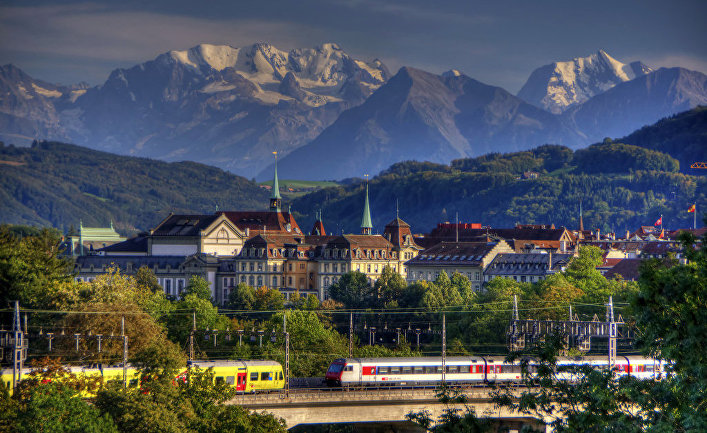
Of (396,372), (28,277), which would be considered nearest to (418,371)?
(396,372)

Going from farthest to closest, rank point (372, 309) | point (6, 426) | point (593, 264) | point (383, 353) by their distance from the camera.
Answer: point (593, 264), point (372, 309), point (383, 353), point (6, 426)

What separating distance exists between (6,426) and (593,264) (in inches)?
4795

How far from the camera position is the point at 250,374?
295 feet

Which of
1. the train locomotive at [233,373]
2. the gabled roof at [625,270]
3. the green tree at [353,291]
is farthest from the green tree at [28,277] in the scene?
the gabled roof at [625,270]

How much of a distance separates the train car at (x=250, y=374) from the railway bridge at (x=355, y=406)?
2805 millimetres

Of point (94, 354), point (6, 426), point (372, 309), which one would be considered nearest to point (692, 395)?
point (6, 426)

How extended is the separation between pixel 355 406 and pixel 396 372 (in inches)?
378

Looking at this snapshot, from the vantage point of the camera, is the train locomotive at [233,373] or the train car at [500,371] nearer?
the train locomotive at [233,373]

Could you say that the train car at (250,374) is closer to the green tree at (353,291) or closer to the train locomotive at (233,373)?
the train locomotive at (233,373)

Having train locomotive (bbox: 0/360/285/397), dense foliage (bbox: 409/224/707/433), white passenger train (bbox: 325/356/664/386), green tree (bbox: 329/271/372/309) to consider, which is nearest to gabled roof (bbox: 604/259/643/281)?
green tree (bbox: 329/271/372/309)

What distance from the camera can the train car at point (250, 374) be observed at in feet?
290

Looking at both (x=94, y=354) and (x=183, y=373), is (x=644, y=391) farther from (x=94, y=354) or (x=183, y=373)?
(x=94, y=354)

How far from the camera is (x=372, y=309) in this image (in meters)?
166

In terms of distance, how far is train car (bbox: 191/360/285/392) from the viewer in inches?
3476
